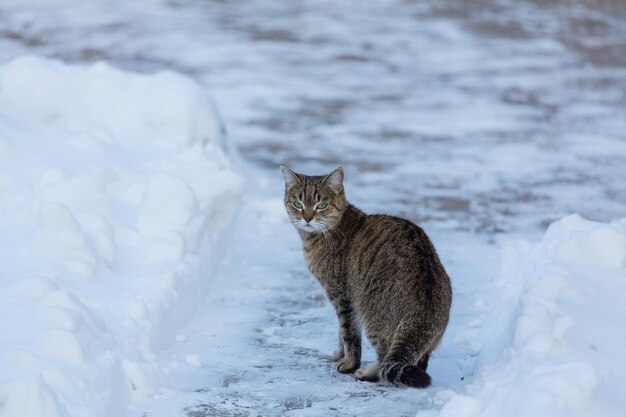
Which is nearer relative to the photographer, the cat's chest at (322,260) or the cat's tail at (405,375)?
the cat's tail at (405,375)

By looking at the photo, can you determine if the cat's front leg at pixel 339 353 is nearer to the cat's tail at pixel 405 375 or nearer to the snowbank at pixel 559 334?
the snowbank at pixel 559 334

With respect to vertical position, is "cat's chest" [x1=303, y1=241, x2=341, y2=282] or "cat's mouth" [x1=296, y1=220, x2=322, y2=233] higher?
"cat's mouth" [x1=296, y1=220, x2=322, y2=233]

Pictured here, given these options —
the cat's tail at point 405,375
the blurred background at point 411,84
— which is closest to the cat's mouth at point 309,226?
the cat's tail at point 405,375

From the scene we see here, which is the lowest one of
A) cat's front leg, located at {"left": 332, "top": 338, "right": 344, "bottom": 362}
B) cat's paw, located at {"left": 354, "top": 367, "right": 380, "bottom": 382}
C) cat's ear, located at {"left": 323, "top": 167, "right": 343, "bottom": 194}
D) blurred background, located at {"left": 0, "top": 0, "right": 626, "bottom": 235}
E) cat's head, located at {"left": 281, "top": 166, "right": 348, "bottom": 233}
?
blurred background, located at {"left": 0, "top": 0, "right": 626, "bottom": 235}

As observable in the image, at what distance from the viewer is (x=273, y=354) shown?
542cm

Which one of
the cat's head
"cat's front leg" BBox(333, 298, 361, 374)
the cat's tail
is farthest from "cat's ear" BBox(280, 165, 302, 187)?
the cat's tail

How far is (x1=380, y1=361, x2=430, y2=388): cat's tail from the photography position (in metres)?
4.29

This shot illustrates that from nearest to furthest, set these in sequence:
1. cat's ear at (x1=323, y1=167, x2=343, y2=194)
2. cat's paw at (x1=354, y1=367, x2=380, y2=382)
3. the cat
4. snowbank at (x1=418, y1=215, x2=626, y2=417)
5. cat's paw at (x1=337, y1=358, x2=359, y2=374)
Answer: snowbank at (x1=418, y1=215, x2=626, y2=417), the cat, cat's paw at (x1=354, y1=367, x2=380, y2=382), cat's paw at (x1=337, y1=358, x2=359, y2=374), cat's ear at (x1=323, y1=167, x2=343, y2=194)

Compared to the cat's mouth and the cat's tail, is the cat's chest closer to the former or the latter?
the cat's mouth

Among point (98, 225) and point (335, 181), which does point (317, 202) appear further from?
point (98, 225)

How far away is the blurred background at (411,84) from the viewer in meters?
8.66

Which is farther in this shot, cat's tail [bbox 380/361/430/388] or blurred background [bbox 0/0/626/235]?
blurred background [bbox 0/0/626/235]

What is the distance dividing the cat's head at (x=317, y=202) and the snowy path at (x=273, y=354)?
2.20 ft

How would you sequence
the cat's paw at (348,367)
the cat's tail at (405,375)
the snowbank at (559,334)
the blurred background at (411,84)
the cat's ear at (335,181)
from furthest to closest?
the blurred background at (411,84) → the cat's ear at (335,181) → the cat's paw at (348,367) → the cat's tail at (405,375) → the snowbank at (559,334)
